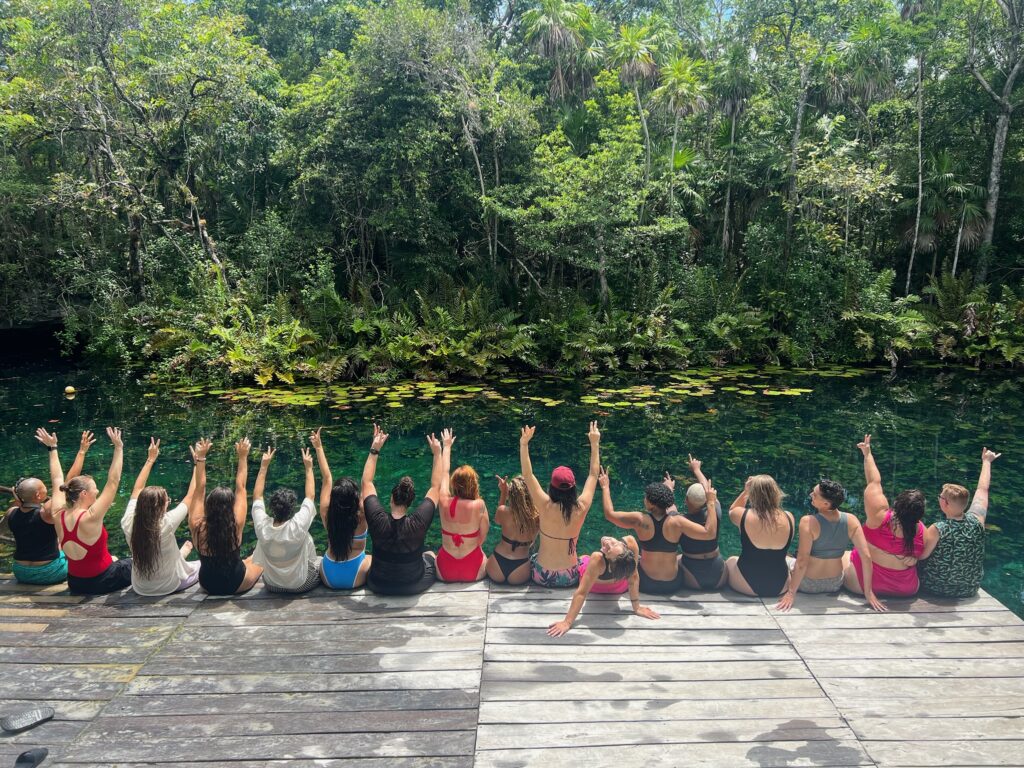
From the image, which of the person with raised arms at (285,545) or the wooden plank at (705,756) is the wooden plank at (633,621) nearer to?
the wooden plank at (705,756)

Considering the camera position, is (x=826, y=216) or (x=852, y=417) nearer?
(x=852, y=417)

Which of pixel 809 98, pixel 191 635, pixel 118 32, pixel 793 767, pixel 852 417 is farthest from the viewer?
pixel 809 98

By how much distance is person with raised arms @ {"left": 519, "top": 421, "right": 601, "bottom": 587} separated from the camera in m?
5.15

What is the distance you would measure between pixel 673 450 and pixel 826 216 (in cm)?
1259

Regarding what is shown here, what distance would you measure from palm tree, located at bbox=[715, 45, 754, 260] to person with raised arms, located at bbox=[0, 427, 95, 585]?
753 inches

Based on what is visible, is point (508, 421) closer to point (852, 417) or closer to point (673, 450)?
point (673, 450)

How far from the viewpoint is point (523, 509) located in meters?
5.33

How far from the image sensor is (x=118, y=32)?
18.1m

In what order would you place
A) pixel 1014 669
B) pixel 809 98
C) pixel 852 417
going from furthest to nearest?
pixel 809 98, pixel 852 417, pixel 1014 669

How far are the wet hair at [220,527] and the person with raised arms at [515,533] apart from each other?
190cm

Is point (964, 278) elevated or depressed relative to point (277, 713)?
elevated

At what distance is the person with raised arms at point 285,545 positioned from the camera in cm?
517

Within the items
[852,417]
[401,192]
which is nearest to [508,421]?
[852,417]

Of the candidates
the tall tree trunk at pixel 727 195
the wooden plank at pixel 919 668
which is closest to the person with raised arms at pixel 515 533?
the wooden plank at pixel 919 668
